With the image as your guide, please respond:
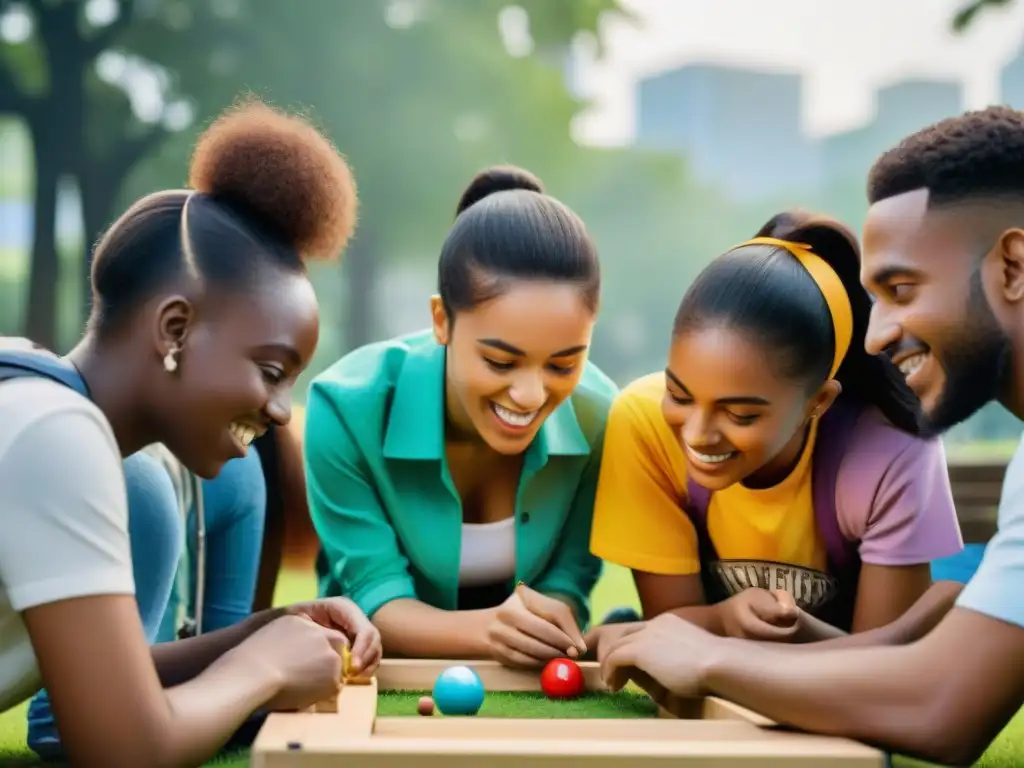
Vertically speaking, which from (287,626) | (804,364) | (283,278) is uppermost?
(283,278)

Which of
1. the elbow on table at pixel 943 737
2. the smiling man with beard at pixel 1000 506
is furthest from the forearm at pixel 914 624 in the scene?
the elbow on table at pixel 943 737

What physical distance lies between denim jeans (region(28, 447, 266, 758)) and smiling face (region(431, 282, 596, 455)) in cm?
79

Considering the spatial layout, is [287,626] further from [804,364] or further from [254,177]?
[804,364]

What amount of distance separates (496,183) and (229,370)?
139cm

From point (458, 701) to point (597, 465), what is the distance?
1037 millimetres

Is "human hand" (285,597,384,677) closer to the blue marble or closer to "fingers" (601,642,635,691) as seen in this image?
the blue marble

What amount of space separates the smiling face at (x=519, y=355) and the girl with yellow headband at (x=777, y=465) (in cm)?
26

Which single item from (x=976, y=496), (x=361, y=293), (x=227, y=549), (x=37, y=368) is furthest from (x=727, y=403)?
(x=361, y=293)

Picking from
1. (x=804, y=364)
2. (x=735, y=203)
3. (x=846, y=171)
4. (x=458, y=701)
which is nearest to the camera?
(x=458, y=701)

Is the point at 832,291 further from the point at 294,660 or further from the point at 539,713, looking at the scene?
the point at 294,660

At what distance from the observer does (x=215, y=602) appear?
12.3 feet

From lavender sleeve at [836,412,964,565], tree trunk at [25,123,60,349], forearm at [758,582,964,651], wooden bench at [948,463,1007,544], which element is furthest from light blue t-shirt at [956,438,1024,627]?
tree trunk at [25,123,60,349]

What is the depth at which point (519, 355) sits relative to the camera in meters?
3.05

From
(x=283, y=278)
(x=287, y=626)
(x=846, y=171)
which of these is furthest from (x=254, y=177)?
(x=846, y=171)
